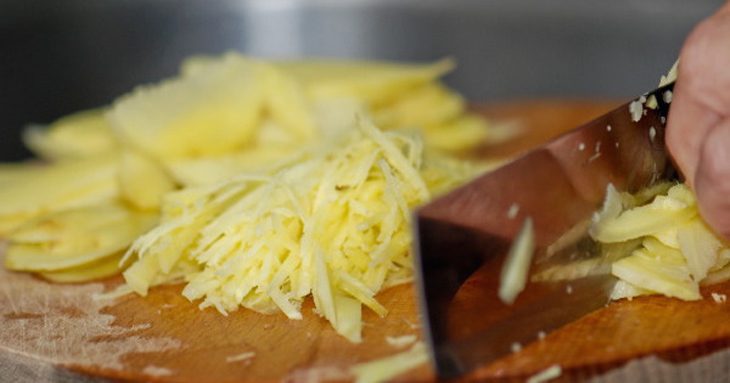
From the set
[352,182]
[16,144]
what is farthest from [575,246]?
[16,144]

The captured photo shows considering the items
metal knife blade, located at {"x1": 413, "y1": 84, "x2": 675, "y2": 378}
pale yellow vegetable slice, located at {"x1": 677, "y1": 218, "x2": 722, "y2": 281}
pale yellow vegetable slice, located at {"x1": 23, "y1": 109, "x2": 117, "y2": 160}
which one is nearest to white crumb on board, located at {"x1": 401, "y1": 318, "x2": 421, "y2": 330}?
metal knife blade, located at {"x1": 413, "y1": 84, "x2": 675, "y2": 378}

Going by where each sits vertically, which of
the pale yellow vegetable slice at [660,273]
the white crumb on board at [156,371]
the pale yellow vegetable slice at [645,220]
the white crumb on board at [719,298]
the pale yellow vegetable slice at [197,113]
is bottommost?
the white crumb on board at [719,298]

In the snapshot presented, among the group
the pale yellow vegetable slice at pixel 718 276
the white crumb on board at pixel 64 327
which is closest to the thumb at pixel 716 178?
the pale yellow vegetable slice at pixel 718 276

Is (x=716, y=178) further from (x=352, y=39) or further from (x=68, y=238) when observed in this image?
(x=352, y=39)

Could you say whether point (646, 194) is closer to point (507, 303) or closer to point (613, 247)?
point (613, 247)

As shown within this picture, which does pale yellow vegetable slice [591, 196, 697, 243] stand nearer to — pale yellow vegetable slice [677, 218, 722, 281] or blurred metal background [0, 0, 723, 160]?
pale yellow vegetable slice [677, 218, 722, 281]

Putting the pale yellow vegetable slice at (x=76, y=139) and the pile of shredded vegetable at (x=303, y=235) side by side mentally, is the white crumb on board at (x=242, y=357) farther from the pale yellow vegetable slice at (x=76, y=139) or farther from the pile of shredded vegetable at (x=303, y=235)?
the pale yellow vegetable slice at (x=76, y=139)

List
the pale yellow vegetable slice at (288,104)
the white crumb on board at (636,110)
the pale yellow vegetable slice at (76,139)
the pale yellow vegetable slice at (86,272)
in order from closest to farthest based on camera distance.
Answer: the white crumb on board at (636,110), the pale yellow vegetable slice at (86,272), the pale yellow vegetable slice at (288,104), the pale yellow vegetable slice at (76,139)

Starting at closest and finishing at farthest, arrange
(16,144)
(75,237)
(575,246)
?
(575,246), (75,237), (16,144)
